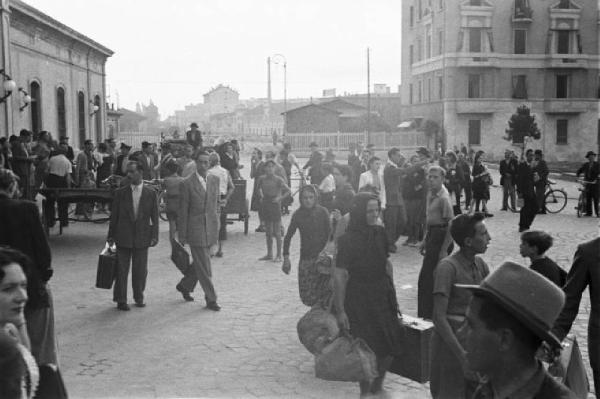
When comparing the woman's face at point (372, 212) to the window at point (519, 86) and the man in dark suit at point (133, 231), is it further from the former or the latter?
the window at point (519, 86)

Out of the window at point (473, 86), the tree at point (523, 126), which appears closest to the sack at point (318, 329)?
the tree at point (523, 126)

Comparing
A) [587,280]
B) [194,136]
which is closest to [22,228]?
[587,280]

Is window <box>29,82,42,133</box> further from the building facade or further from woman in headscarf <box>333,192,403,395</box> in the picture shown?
the building facade

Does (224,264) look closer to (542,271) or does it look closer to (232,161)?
(232,161)

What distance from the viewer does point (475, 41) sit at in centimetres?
4866

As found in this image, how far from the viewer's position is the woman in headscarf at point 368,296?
578cm

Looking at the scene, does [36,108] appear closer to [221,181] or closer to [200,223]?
[221,181]

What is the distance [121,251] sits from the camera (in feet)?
30.3

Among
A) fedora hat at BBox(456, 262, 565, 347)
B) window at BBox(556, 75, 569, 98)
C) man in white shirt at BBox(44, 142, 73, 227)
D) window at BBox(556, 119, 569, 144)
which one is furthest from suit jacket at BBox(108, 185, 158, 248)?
window at BBox(556, 119, 569, 144)

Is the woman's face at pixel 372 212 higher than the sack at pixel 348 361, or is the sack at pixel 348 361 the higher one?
the woman's face at pixel 372 212

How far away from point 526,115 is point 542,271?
41.1m

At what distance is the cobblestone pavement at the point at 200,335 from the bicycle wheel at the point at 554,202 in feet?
23.8

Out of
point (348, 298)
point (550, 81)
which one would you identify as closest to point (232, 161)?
point (348, 298)

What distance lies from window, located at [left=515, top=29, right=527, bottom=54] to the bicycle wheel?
31.4m
